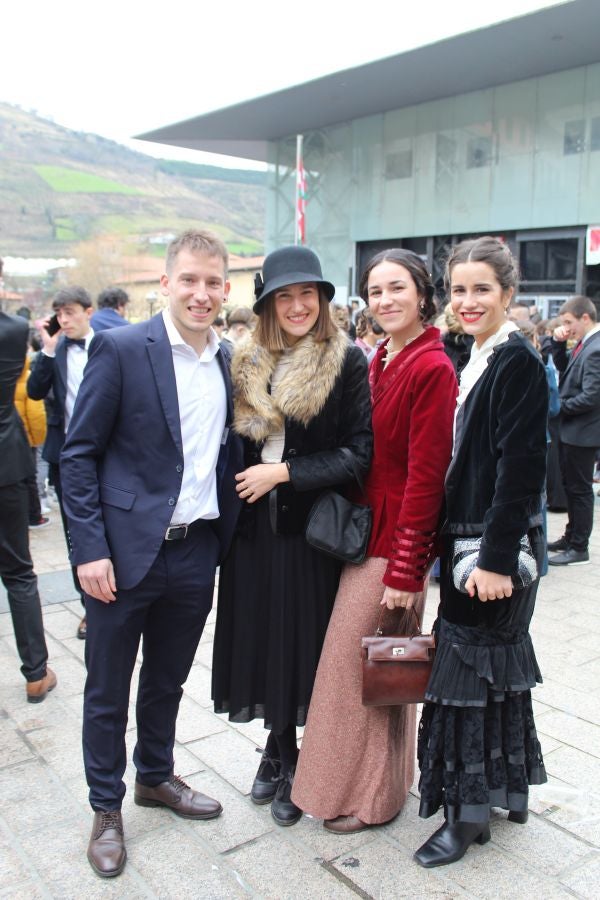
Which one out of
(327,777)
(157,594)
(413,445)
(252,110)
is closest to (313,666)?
(327,777)

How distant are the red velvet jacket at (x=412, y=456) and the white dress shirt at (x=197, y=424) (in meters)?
0.55

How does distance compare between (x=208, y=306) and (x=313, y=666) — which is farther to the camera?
(x=313, y=666)

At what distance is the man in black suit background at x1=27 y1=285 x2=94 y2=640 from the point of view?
461 cm

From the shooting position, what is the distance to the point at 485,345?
98.2 inches

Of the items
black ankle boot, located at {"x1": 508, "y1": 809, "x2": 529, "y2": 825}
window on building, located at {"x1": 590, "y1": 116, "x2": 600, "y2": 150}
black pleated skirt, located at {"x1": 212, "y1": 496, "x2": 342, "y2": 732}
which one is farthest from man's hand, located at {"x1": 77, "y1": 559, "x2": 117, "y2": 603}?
window on building, located at {"x1": 590, "y1": 116, "x2": 600, "y2": 150}

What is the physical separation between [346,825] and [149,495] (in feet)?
4.41

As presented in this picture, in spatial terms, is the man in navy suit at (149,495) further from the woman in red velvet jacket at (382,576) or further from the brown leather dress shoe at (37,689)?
the brown leather dress shoe at (37,689)

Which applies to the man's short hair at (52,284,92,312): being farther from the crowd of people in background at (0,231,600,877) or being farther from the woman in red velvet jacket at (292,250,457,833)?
the woman in red velvet jacket at (292,250,457,833)

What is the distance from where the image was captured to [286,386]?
2.58m

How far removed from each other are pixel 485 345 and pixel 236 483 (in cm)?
96

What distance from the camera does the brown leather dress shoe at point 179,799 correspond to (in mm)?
2746

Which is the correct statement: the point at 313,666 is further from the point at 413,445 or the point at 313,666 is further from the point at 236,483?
the point at 413,445

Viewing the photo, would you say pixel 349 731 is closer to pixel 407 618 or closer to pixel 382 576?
pixel 407 618

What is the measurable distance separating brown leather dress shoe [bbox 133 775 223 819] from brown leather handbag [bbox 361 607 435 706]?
2.43 feet
